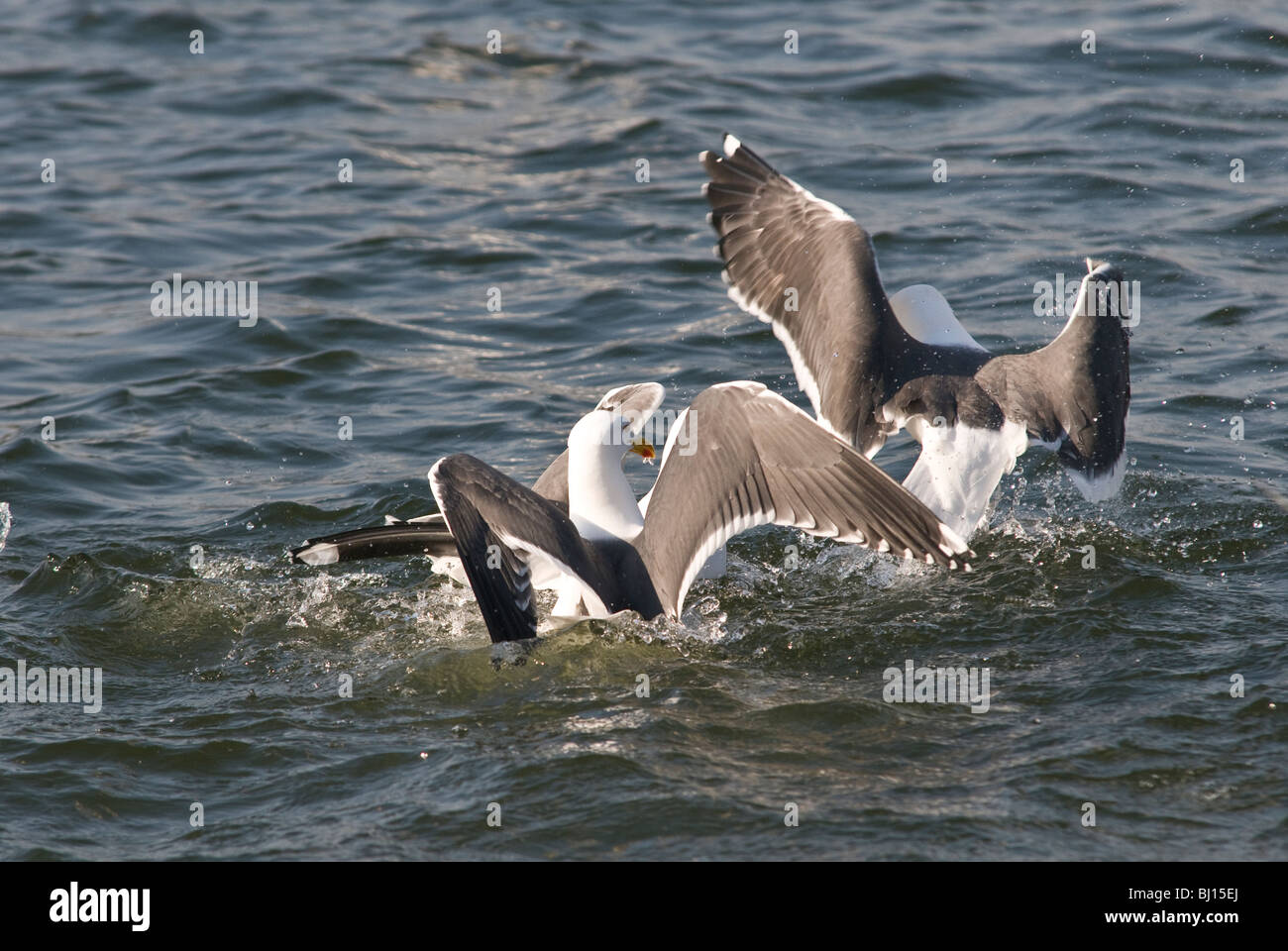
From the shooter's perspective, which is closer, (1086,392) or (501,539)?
(501,539)

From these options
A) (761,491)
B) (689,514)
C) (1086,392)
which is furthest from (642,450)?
(1086,392)

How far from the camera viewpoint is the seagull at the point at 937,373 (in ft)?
22.6

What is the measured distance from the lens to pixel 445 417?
31.0 ft

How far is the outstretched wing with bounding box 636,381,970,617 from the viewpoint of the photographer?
6004 mm

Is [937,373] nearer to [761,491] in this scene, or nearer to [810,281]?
[810,281]

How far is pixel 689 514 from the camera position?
249 inches

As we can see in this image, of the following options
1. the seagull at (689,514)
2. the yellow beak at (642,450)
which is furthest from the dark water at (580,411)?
the yellow beak at (642,450)

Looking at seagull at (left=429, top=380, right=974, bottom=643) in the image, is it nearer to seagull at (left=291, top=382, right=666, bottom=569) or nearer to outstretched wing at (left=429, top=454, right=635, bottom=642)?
outstretched wing at (left=429, top=454, right=635, bottom=642)

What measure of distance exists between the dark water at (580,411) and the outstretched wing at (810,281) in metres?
0.78

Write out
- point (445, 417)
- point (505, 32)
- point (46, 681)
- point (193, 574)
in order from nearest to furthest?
point (46, 681), point (193, 574), point (445, 417), point (505, 32)

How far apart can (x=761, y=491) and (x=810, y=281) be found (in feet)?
6.02

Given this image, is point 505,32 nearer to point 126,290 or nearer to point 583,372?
point 126,290
